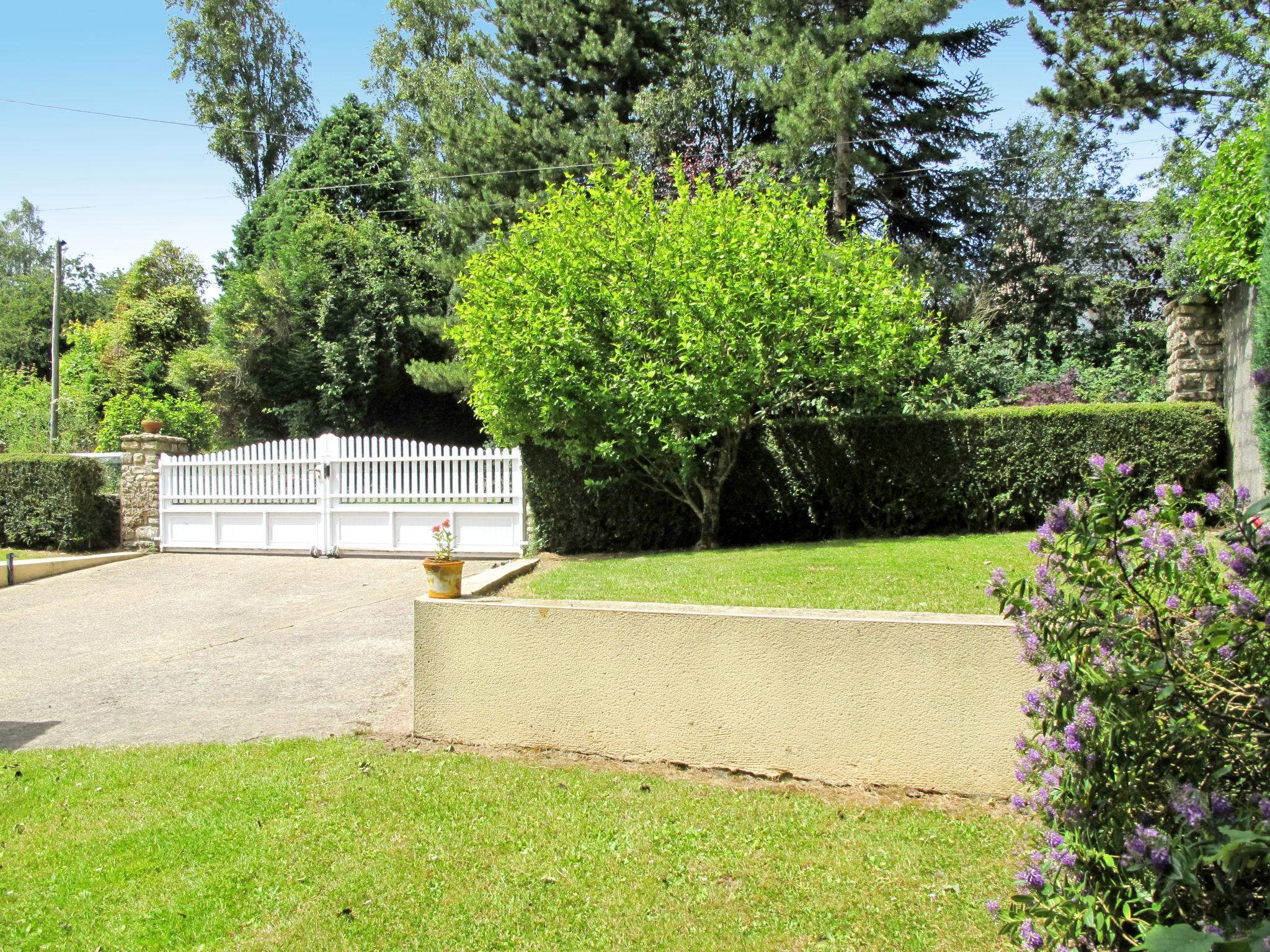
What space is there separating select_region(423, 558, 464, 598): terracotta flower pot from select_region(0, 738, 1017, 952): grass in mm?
933

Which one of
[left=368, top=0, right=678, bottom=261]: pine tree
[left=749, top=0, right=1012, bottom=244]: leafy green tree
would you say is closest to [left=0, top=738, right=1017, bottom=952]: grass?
[left=749, top=0, right=1012, bottom=244]: leafy green tree

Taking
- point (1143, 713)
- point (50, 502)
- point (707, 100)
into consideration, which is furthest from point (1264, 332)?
point (50, 502)

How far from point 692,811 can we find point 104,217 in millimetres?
22461

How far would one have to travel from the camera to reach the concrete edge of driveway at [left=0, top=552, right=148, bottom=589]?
1191 cm

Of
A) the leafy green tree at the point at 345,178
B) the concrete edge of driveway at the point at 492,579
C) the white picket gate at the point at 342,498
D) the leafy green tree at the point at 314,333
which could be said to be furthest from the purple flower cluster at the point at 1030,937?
the leafy green tree at the point at 345,178

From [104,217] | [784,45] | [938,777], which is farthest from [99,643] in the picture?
[104,217]

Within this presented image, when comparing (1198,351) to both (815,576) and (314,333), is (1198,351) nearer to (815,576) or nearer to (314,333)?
(815,576)

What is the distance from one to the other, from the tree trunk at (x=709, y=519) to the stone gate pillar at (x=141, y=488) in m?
9.09

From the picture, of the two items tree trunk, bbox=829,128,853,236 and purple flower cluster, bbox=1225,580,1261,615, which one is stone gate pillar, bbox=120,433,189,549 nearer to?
tree trunk, bbox=829,128,853,236

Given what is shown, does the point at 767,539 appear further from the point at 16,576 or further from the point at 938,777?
the point at 16,576

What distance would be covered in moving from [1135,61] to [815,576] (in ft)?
45.0

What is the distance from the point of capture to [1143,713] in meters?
2.07

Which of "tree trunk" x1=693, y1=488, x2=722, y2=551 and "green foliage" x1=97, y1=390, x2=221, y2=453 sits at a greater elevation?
"green foliage" x1=97, y1=390, x2=221, y2=453

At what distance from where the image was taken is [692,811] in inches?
155
